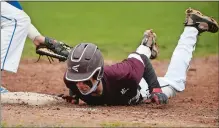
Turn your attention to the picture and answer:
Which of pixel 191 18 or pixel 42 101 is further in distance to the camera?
pixel 191 18

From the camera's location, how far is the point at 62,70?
385 inches

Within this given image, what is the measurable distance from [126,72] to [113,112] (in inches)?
20.2

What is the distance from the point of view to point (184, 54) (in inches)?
265

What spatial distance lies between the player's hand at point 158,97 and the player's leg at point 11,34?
1.30 metres

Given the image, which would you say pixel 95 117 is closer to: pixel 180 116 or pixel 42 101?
pixel 180 116

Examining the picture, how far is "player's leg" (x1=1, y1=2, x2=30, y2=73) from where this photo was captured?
5.98 metres

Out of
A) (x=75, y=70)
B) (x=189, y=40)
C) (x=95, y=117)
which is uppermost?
(x=189, y=40)

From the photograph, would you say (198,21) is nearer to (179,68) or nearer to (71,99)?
(179,68)

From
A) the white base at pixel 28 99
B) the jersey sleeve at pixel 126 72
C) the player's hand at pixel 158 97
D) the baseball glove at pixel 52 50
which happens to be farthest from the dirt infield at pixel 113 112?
the baseball glove at pixel 52 50

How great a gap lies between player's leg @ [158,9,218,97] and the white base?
1.18m

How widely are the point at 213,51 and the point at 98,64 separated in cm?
687

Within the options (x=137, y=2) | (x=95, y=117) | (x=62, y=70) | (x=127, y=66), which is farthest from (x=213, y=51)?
(x=95, y=117)

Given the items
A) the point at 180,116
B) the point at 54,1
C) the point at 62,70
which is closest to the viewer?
the point at 180,116

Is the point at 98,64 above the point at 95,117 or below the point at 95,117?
above
